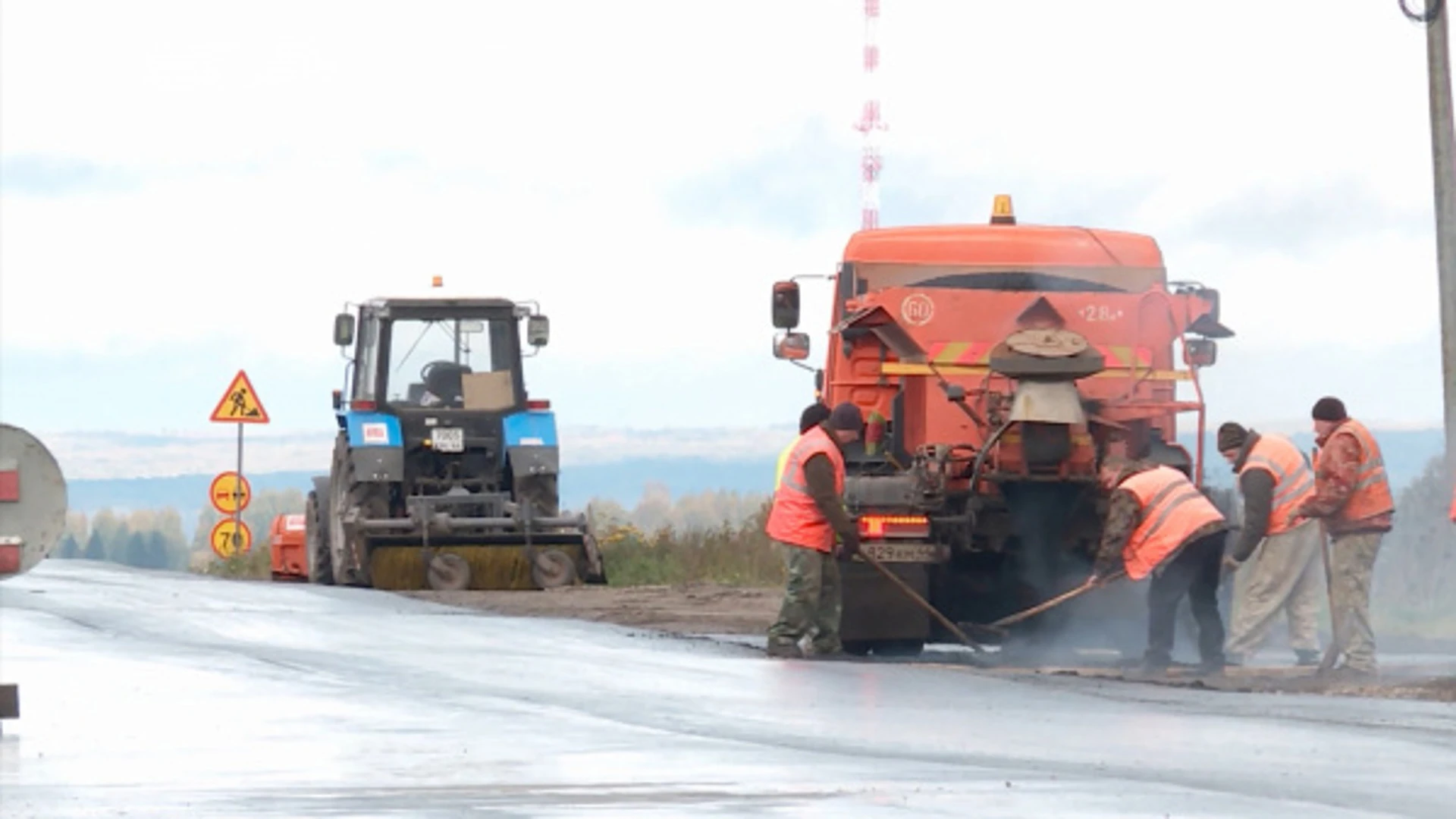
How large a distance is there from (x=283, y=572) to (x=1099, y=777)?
833 inches

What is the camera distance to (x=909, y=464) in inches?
728

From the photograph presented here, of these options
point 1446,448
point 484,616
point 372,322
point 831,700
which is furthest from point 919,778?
point 372,322

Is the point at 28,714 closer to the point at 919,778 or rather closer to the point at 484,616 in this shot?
the point at 919,778

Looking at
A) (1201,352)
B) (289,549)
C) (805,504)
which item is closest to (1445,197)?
(1201,352)

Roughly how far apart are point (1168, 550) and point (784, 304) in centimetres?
439

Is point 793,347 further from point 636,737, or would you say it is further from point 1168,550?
point 636,737

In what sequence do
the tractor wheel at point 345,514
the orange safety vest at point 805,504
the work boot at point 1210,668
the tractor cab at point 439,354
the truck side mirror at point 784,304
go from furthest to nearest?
the tractor cab at point 439,354 → the tractor wheel at point 345,514 → the truck side mirror at point 784,304 → the orange safety vest at point 805,504 → the work boot at point 1210,668

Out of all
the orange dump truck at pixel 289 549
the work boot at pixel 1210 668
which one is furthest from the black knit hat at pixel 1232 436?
the orange dump truck at pixel 289 549

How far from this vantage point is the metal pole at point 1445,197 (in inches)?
918

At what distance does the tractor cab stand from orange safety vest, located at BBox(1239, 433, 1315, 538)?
10628mm

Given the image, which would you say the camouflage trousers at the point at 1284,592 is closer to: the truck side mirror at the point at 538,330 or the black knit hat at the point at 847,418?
the black knit hat at the point at 847,418

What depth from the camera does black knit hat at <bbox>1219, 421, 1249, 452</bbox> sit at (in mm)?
17469

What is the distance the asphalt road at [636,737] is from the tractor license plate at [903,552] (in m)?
0.87

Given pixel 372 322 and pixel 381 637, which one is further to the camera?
pixel 372 322
